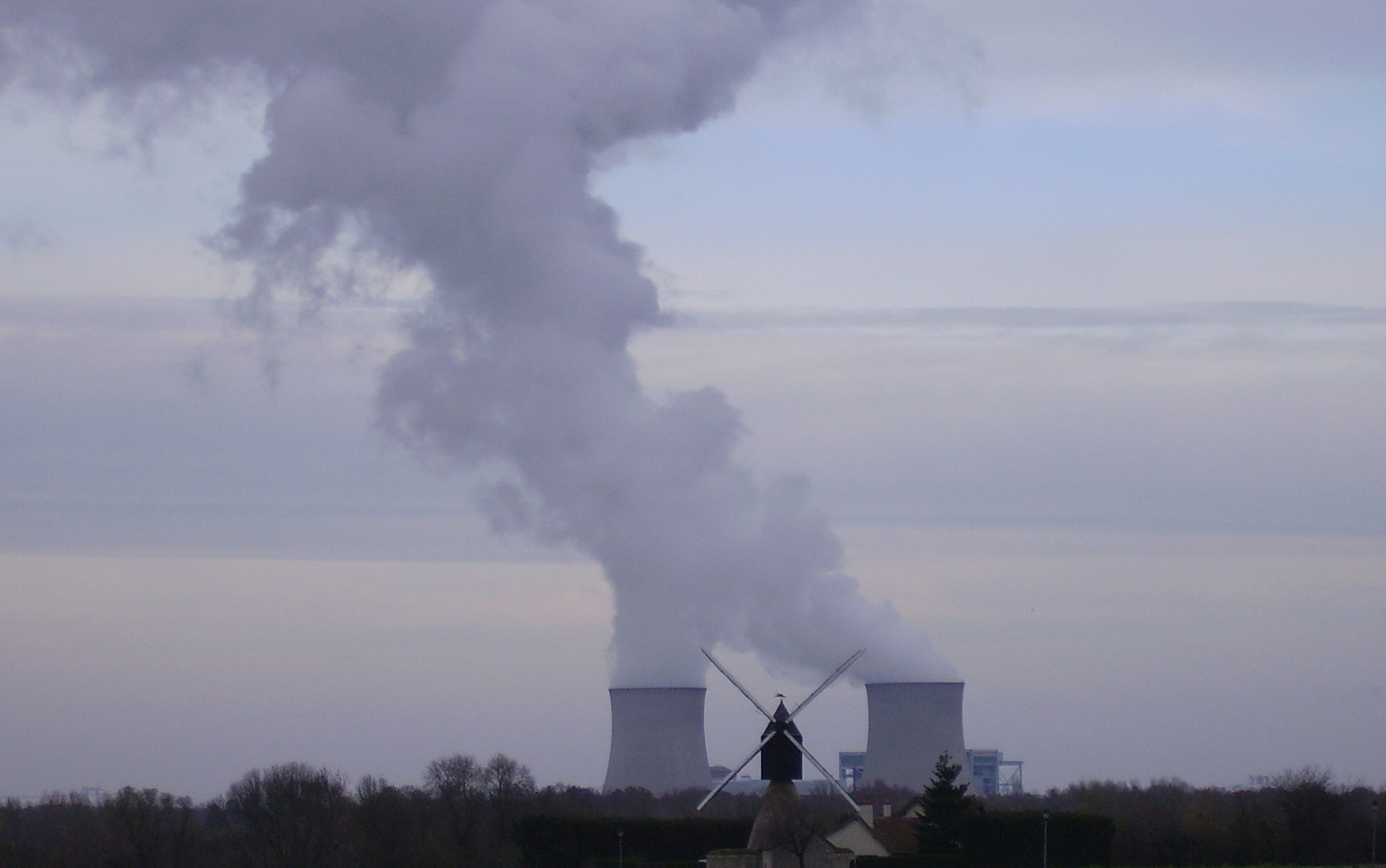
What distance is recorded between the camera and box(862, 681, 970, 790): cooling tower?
2304 inches

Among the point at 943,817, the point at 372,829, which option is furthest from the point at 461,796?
the point at 943,817

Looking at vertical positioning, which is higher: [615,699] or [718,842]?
[615,699]

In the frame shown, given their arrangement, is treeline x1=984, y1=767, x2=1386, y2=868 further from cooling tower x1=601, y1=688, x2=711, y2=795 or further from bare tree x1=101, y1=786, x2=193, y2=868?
bare tree x1=101, y1=786, x2=193, y2=868

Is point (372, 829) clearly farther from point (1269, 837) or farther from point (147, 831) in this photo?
point (1269, 837)

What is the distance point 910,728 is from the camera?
5941 cm

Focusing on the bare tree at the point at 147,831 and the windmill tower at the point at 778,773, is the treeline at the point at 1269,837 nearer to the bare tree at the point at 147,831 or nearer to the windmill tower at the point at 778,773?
the windmill tower at the point at 778,773

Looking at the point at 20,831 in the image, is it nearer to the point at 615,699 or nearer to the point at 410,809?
the point at 410,809

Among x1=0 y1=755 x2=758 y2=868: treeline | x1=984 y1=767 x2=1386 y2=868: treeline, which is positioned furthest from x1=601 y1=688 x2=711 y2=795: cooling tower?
x1=984 y1=767 x2=1386 y2=868: treeline

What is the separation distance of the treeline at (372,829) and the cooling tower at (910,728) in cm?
468

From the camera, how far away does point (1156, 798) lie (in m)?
80.3

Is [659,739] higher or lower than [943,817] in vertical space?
higher

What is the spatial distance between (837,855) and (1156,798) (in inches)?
1548

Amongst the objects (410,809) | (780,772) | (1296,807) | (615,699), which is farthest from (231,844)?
(1296,807)

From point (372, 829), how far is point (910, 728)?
16790 millimetres
